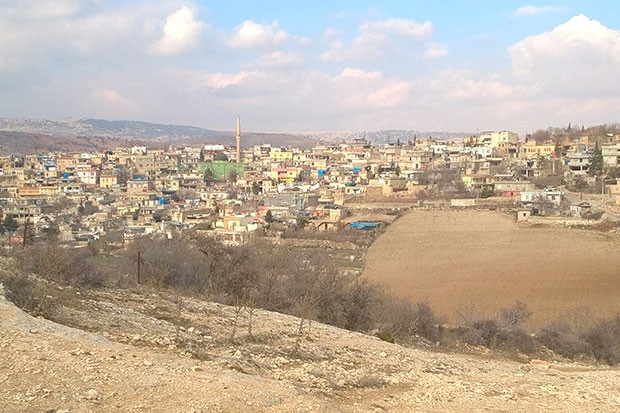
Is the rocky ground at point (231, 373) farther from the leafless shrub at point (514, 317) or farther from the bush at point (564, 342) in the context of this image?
the leafless shrub at point (514, 317)

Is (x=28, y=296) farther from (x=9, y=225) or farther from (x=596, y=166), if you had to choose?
(x=596, y=166)

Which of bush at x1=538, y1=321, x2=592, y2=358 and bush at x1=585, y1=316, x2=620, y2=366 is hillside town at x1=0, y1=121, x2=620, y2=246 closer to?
bush at x1=538, y1=321, x2=592, y2=358

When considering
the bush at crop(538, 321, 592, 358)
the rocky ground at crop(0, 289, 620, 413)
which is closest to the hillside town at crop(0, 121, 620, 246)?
the rocky ground at crop(0, 289, 620, 413)

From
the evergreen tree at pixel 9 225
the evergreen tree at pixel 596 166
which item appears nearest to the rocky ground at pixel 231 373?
the evergreen tree at pixel 9 225

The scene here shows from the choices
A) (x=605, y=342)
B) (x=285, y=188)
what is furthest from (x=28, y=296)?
(x=285, y=188)

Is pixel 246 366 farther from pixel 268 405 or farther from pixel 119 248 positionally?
pixel 119 248

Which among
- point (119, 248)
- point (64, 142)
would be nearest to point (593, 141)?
point (119, 248)
